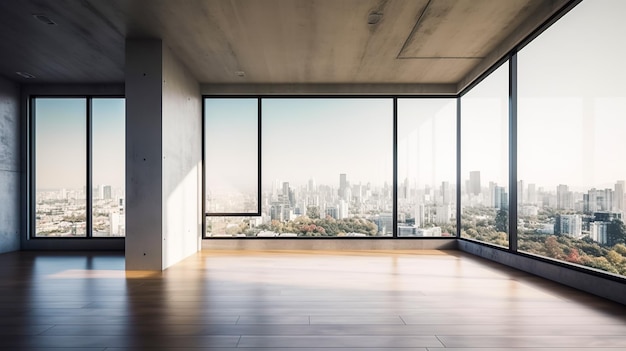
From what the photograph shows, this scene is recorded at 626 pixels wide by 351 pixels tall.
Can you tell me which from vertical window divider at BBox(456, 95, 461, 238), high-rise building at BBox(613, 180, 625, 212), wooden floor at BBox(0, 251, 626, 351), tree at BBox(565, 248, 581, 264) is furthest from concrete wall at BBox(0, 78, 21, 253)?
high-rise building at BBox(613, 180, 625, 212)

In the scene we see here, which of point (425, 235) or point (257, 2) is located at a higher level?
point (257, 2)

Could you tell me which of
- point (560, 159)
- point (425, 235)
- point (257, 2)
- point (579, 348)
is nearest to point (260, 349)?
point (579, 348)

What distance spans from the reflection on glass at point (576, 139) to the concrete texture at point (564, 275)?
0.11 metres

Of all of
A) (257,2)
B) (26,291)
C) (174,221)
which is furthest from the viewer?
(174,221)

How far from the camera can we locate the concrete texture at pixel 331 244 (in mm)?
7195

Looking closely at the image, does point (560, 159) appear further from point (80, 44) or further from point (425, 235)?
point (80, 44)

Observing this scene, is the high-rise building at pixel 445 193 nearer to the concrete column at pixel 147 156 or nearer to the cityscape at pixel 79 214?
the concrete column at pixel 147 156

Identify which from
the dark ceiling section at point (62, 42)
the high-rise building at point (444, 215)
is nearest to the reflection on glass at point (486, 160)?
the high-rise building at point (444, 215)

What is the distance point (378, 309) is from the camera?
328cm

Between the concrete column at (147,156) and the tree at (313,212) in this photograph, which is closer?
the concrete column at (147,156)

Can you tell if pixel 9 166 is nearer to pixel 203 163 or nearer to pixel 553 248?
pixel 203 163

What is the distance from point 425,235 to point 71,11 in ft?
19.6

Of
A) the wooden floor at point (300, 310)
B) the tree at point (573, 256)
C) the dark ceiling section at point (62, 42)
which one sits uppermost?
the dark ceiling section at point (62, 42)

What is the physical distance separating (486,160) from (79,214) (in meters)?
6.71
